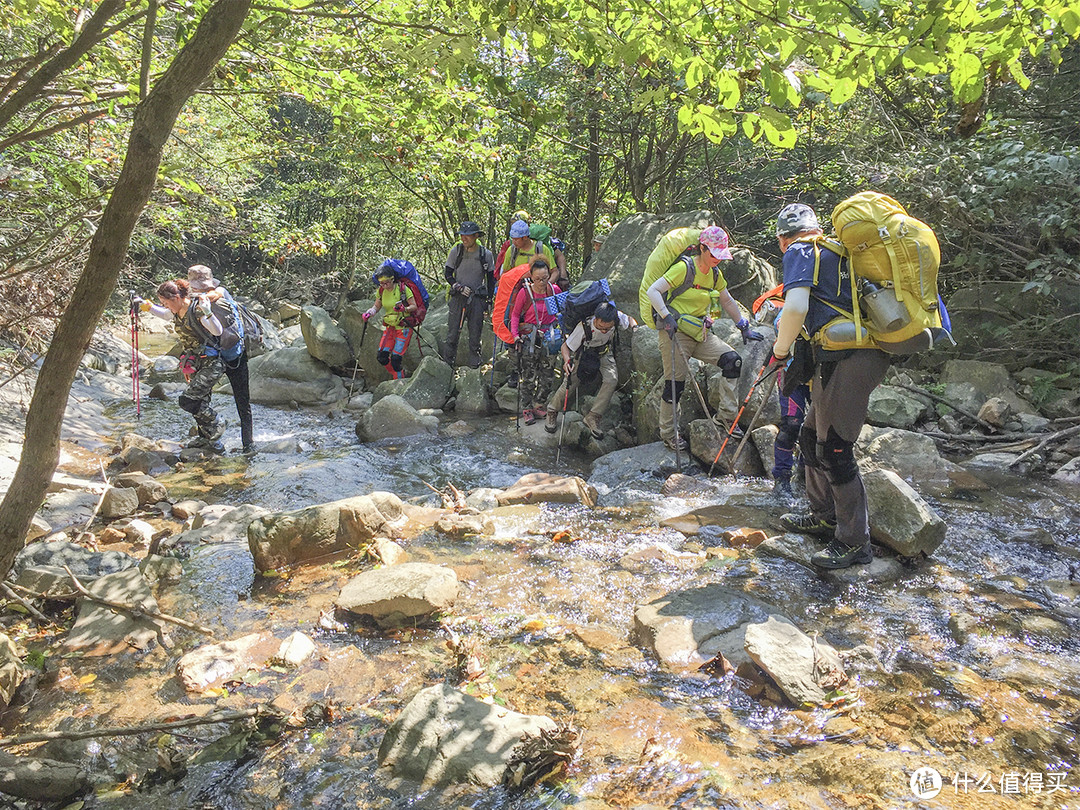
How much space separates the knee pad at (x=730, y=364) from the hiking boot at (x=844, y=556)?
3.18 m

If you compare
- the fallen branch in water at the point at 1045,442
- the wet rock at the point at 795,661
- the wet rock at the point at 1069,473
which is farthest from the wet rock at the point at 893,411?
the wet rock at the point at 795,661

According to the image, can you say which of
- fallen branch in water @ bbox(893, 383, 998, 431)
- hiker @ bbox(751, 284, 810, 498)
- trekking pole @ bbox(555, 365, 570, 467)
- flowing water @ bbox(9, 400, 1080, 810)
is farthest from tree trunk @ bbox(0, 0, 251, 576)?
fallen branch in water @ bbox(893, 383, 998, 431)

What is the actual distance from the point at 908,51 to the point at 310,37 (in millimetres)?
5015

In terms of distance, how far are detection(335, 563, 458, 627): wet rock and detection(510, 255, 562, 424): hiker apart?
544 cm

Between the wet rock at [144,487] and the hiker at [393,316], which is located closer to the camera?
the wet rock at [144,487]

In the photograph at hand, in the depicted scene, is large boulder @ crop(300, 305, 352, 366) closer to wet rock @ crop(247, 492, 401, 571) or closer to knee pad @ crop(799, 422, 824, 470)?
wet rock @ crop(247, 492, 401, 571)

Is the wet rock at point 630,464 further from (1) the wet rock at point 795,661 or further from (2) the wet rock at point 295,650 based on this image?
(2) the wet rock at point 295,650

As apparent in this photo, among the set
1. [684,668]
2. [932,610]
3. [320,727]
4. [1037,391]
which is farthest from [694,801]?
[1037,391]

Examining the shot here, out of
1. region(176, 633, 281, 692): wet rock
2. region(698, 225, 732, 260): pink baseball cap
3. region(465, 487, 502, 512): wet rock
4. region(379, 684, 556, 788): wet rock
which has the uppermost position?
region(698, 225, 732, 260): pink baseball cap

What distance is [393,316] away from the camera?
37.6ft

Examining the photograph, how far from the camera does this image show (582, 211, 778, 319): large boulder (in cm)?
1042

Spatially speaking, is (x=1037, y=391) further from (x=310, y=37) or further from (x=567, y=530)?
(x=310, y=37)

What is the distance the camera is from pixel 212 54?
7.50 ft

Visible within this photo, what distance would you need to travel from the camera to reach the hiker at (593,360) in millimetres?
8648
